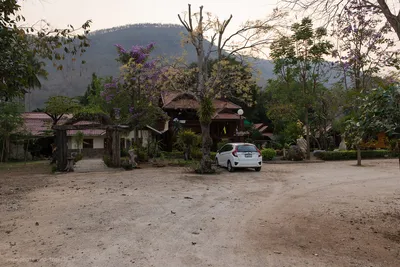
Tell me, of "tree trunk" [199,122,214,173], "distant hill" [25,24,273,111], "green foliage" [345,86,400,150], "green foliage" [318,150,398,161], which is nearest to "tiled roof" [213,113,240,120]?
"green foliage" [318,150,398,161]

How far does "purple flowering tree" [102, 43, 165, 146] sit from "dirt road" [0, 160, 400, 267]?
11.9 m

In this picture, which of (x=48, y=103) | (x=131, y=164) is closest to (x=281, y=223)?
(x=131, y=164)

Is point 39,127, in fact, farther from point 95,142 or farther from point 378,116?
point 378,116

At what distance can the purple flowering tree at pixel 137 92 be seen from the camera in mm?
22172

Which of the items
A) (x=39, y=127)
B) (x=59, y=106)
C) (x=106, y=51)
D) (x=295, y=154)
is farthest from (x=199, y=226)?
(x=106, y=51)

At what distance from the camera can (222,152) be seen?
703 inches

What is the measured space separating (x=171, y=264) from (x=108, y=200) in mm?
4962

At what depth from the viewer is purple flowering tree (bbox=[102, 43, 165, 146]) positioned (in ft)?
72.7

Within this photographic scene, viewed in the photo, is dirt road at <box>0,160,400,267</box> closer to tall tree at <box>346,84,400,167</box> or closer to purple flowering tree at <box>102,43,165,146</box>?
tall tree at <box>346,84,400,167</box>

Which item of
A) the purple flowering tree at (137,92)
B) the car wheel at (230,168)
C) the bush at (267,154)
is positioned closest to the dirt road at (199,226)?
the car wheel at (230,168)

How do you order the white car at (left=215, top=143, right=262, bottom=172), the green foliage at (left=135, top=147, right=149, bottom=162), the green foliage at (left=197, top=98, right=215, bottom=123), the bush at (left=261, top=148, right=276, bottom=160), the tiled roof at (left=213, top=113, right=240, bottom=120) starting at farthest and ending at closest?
the tiled roof at (left=213, top=113, right=240, bottom=120) → the bush at (left=261, top=148, right=276, bottom=160) → the green foliage at (left=135, top=147, right=149, bottom=162) → the white car at (left=215, top=143, right=262, bottom=172) → the green foliage at (left=197, top=98, right=215, bottom=123)

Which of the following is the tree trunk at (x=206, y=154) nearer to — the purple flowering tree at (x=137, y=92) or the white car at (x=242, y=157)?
the white car at (x=242, y=157)

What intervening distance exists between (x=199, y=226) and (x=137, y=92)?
18865 mm

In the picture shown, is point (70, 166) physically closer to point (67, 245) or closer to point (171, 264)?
point (67, 245)
